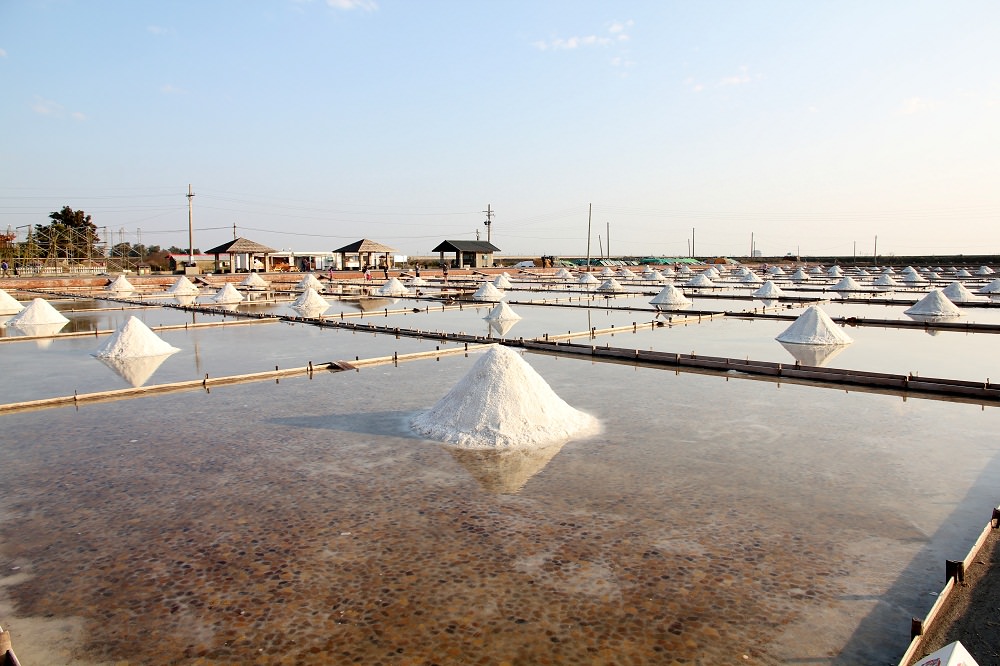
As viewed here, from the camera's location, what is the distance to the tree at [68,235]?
138ft

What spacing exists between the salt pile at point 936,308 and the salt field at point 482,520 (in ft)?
40.5

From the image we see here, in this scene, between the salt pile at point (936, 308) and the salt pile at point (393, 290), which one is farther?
the salt pile at point (393, 290)

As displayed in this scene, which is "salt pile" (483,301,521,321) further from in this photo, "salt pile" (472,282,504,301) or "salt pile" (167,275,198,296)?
"salt pile" (167,275,198,296)

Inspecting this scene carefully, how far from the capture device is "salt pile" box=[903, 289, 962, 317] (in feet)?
60.7

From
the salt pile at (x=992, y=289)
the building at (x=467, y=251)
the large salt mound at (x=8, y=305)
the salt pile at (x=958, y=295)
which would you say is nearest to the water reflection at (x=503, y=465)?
the large salt mound at (x=8, y=305)

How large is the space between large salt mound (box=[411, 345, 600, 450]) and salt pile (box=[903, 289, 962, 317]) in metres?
16.3

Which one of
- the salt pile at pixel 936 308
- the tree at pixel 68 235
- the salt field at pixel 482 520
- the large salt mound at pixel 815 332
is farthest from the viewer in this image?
the tree at pixel 68 235

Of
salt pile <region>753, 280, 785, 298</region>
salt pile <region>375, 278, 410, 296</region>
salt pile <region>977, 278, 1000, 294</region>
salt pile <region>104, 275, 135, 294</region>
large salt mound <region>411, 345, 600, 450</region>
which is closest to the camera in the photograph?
large salt mound <region>411, 345, 600, 450</region>

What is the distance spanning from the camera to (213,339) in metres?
14.1

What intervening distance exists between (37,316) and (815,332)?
18.0m

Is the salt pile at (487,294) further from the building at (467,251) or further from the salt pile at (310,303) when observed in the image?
the building at (467,251)

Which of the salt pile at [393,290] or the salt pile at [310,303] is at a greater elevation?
the salt pile at [393,290]

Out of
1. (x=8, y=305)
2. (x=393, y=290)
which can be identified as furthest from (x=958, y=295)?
(x=8, y=305)

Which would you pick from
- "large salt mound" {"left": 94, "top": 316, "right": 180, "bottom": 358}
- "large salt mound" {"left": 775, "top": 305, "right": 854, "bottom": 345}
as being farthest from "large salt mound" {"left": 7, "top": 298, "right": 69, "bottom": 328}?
"large salt mound" {"left": 775, "top": 305, "right": 854, "bottom": 345}
